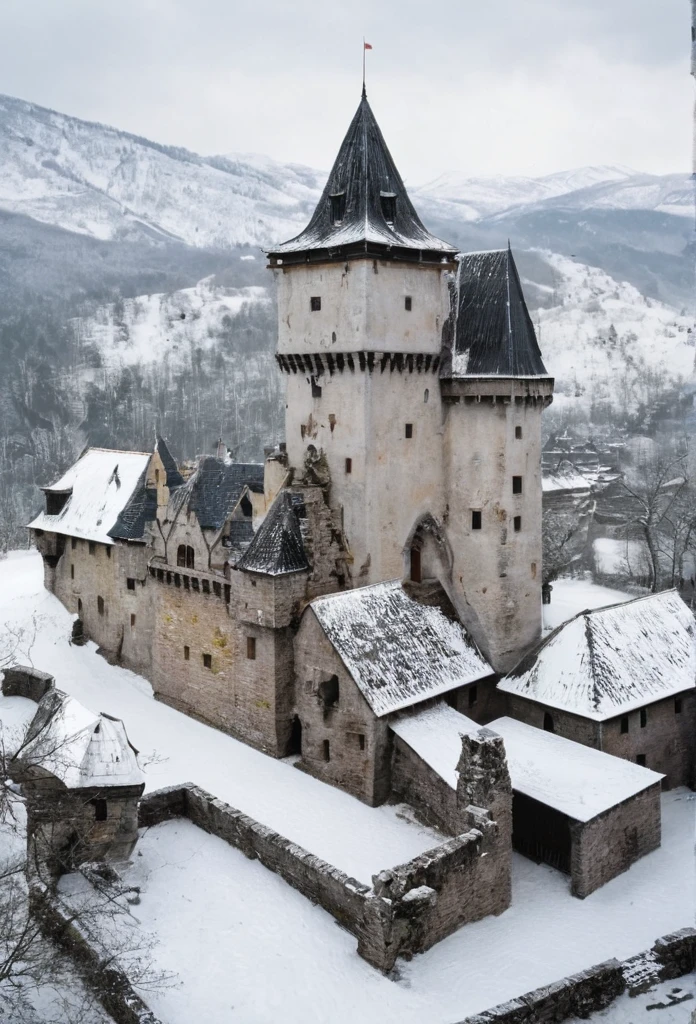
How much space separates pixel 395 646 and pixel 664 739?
9.72 meters

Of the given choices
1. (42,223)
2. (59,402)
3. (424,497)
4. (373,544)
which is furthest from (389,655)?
(42,223)

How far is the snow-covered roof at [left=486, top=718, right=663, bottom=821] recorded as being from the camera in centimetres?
2386

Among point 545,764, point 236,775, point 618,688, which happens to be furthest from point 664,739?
point 236,775

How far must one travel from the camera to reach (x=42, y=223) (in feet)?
508

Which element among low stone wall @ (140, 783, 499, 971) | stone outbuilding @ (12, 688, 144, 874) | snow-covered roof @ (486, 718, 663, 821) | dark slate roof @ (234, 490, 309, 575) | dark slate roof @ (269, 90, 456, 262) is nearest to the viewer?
low stone wall @ (140, 783, 499, 971)

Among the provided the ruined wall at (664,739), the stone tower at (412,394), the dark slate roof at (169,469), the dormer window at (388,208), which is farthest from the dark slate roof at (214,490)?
the ruined wall at (664,739)

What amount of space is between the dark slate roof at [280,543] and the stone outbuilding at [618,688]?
28.5 ft

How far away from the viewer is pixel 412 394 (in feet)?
105

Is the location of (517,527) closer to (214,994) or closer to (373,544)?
(373,544)

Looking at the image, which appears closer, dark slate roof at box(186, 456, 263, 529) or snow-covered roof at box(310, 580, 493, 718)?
snow-covered roof at box(310, 580, 493, 718)

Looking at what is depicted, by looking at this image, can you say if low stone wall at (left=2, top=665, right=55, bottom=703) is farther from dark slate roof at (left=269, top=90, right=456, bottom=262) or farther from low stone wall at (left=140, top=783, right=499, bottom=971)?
dark slate roof at (left=269, top=90, right=456, bottom=262)

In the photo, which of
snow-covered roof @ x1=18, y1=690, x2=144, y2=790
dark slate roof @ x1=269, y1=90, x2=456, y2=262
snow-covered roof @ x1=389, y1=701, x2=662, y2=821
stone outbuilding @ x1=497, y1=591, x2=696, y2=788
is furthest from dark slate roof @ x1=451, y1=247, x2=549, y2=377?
snow-covered roof @ x1=18, y1=690, x2=144, y2=790

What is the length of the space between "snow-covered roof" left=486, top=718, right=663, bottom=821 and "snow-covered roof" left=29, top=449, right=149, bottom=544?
20.5 metres

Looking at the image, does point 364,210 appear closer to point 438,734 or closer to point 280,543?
point 280,543
